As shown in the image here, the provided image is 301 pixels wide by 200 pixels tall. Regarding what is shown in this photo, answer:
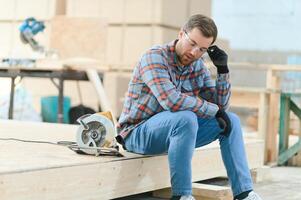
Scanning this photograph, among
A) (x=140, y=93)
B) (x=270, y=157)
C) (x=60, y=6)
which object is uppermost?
(x=60, y=6)

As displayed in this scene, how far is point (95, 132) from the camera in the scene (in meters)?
3.33

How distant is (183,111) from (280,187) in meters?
1.62

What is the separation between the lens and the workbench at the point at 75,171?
2.66 m

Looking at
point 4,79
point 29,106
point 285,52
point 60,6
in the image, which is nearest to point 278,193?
point 29,106

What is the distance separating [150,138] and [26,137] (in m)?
1.15

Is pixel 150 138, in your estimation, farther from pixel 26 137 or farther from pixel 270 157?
pixel 270 157

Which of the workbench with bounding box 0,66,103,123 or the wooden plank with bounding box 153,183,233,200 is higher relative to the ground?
the workbench with bounding box 0,66,103,123

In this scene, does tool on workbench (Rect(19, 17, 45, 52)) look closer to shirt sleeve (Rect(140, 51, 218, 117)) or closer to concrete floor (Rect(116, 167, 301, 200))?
concrete floor (Rect(116, 167, 301, 200))

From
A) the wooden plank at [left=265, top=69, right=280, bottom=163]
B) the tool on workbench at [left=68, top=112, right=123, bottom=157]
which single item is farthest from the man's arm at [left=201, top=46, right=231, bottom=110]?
the wooden plank at [left=265, top=69, right=280, bottom=163]

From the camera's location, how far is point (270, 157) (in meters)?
5.96

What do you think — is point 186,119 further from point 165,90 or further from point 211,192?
point 211,192

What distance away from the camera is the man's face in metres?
3.13

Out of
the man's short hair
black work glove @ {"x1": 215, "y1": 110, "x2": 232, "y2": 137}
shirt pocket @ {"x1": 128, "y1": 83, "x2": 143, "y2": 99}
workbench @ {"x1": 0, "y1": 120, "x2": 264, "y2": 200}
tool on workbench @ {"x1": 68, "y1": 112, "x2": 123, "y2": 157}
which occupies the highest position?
the man's short hair

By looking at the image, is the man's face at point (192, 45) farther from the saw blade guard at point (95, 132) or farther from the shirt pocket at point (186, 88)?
the saw blade guard at point (95, 132)
